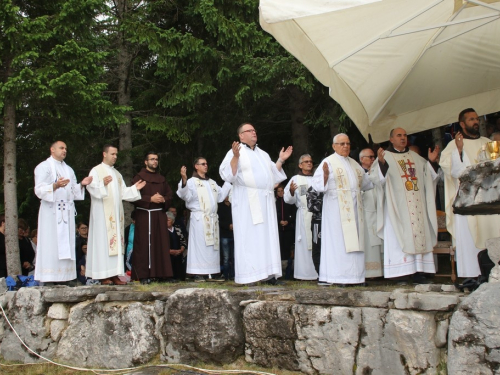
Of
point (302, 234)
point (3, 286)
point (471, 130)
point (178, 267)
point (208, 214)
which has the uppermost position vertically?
point (471, 130)

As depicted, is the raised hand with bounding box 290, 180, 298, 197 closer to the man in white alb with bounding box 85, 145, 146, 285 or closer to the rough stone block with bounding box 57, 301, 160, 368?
the man in white alb with bounding box 85, 145, 146, 285

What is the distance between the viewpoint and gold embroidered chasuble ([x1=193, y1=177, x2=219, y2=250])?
1052cm

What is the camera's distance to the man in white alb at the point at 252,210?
26.4 ft

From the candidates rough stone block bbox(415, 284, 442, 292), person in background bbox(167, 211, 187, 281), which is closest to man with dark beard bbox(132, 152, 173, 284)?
person in background bbox(167, 211, 187, 281)

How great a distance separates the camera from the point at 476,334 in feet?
16.5

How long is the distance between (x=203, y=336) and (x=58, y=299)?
2085 mm

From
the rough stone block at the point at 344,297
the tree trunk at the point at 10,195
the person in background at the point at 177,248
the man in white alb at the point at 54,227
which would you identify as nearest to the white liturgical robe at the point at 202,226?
the person in background at the point at 177,248

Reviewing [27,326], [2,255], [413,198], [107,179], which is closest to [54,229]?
[107,179]

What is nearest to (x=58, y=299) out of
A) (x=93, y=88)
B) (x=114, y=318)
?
(x=114, y=318)

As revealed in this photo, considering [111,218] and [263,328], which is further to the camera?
[111,218]

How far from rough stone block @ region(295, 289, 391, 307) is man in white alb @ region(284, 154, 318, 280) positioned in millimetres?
3723

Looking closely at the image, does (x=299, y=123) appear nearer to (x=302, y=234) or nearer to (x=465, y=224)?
(x=302, y=234)

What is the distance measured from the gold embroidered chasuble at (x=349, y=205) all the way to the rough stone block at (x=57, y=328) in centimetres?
343

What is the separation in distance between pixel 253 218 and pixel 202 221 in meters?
2.55
